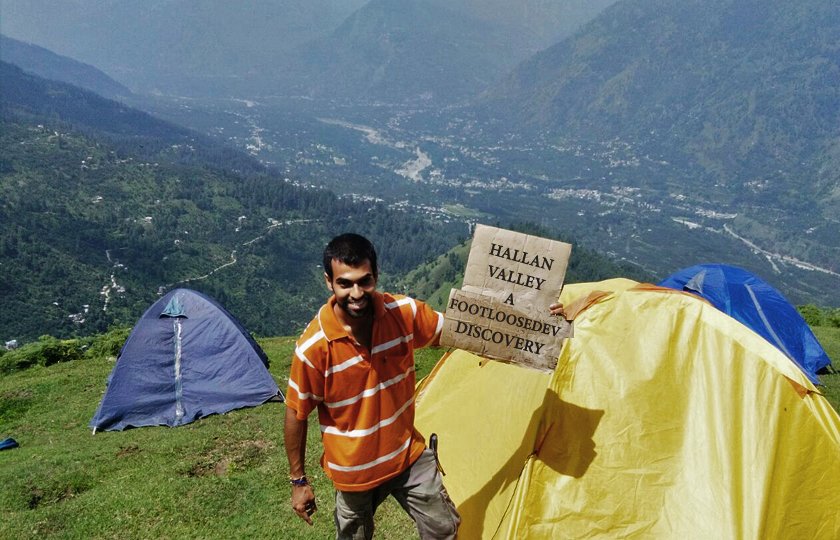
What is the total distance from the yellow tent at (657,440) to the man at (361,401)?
4.98 ft

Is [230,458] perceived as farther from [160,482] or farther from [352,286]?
[352,286]

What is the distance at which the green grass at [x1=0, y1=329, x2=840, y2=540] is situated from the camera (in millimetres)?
6617

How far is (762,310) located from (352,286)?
41.4 feet

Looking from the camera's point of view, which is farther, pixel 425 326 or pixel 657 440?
pixel 657 440

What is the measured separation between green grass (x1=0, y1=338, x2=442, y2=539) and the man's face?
12.8 ft

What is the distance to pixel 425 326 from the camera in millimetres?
4387

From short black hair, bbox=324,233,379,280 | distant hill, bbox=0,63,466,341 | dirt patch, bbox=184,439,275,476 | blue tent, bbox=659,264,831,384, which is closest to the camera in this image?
short black hair, bbox=324,233,379,280

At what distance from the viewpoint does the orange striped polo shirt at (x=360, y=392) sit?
12.4 feet

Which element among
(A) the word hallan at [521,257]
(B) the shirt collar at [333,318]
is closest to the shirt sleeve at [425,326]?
(B) the shirt collar at [333,318]

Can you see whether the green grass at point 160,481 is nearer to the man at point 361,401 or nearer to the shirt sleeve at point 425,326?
the man at point 361,401

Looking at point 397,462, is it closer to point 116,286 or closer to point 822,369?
point 822,369

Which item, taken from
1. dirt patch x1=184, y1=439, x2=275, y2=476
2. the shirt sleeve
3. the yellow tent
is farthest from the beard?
dirt patch x1=184, y1=439, x2=275, y2=476

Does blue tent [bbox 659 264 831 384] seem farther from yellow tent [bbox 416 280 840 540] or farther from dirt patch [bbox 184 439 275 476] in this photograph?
dirt patch [bbox 184 439 275 476]

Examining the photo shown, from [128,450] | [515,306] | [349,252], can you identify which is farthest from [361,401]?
[128,450]
